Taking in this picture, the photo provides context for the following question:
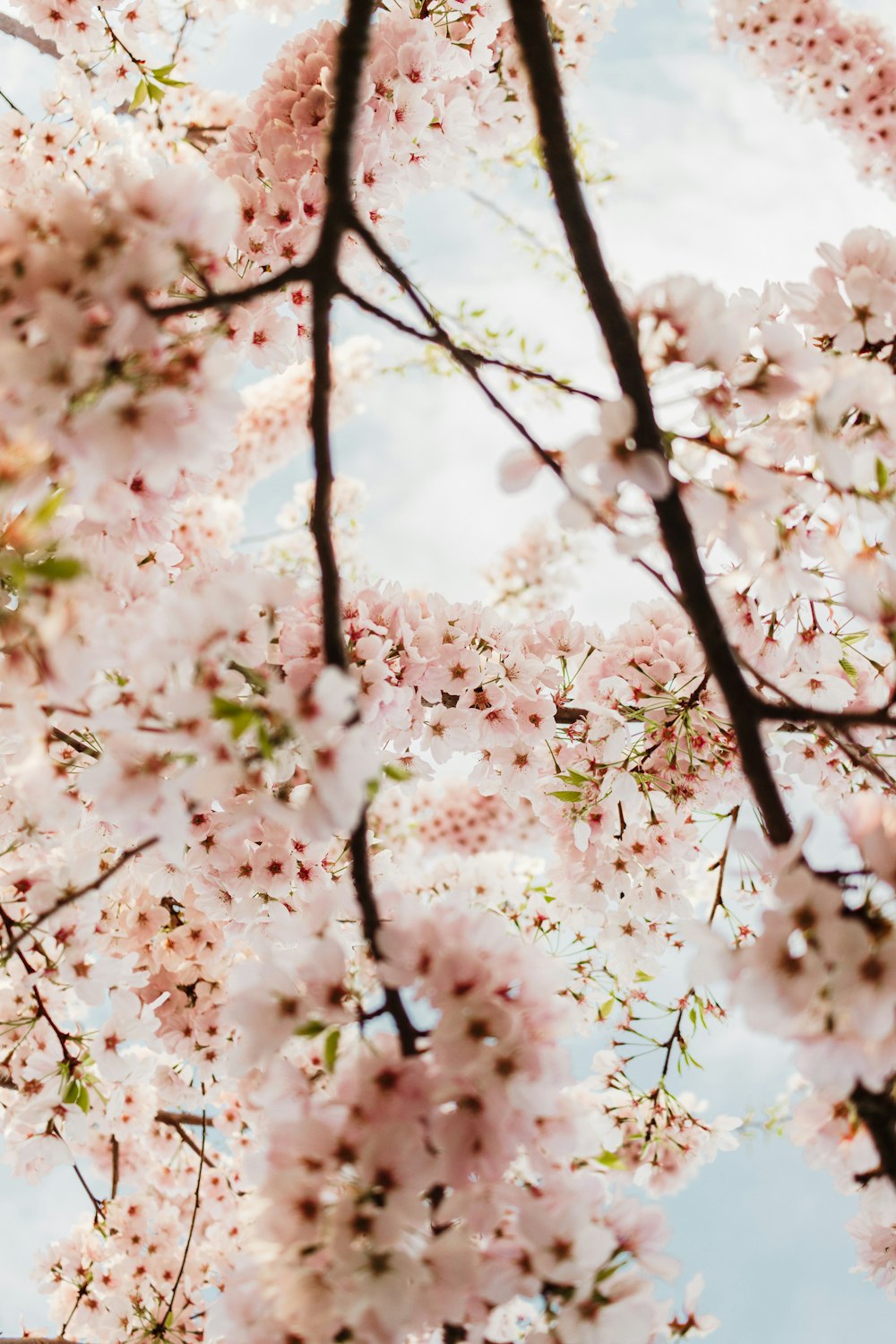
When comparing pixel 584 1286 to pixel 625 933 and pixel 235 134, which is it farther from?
pixel 235 134

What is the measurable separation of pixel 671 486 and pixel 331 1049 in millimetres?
816

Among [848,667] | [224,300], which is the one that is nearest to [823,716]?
[224,300]

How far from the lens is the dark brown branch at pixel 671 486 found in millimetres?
1047

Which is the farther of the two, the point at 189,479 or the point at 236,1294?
the point at 189,479

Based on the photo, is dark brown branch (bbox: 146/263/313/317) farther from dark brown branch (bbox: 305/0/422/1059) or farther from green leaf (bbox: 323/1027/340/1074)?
green leaf (bbox: 323/1027/340/1074)

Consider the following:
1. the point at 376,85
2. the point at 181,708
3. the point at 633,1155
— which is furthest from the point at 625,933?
the point at 376,85

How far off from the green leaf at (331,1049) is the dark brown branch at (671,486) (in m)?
0.60

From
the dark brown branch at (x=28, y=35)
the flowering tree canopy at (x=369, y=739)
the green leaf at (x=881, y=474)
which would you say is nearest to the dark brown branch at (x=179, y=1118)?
→ the flowering tree canopy at (x=369, y=739)

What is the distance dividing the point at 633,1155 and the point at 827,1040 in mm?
2357

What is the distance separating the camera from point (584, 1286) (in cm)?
97

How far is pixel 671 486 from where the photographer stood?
A: 41.7 inches

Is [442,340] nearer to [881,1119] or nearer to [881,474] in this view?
[881,474]

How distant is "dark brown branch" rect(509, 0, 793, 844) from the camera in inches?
41.2

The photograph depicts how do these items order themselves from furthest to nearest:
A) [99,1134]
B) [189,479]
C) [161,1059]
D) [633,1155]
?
[99,1134] < [161,1059] < [633,1155] < [189,479]
